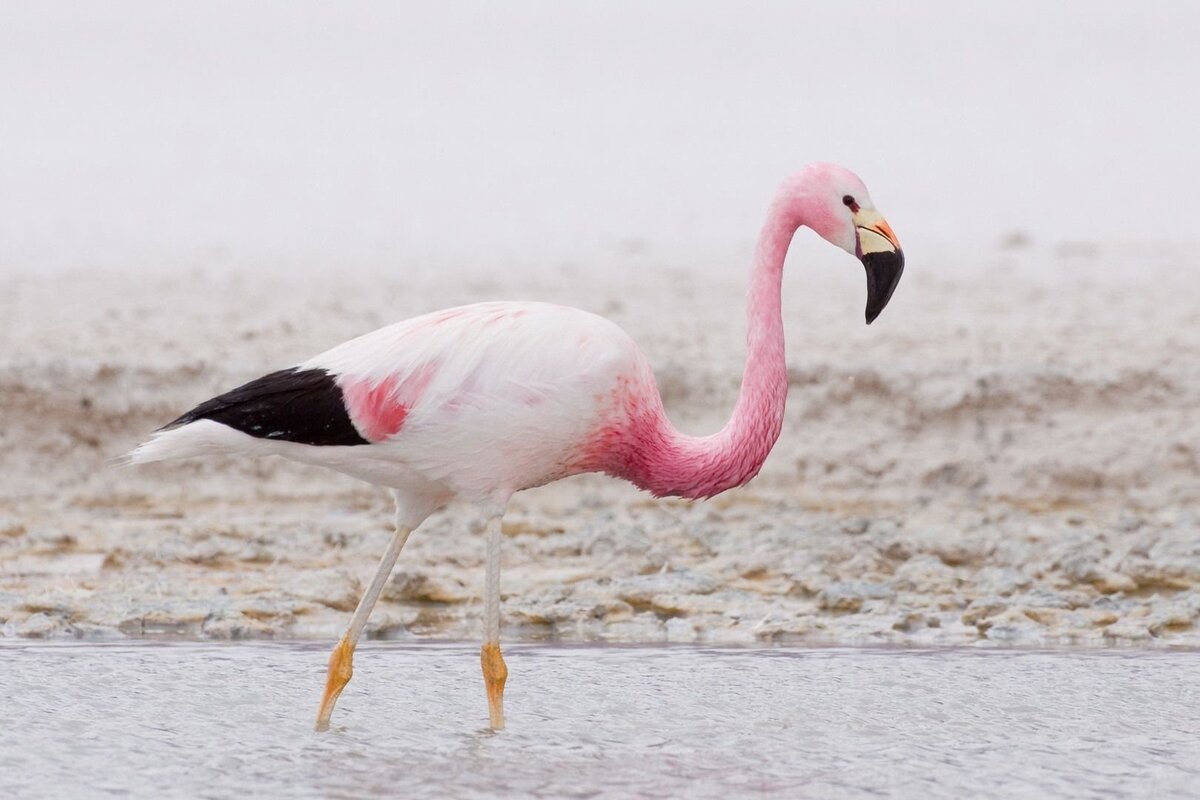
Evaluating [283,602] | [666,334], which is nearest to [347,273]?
[666,334]

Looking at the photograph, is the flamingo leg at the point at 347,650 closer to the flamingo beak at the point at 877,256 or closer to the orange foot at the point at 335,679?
the orange foot at the point at 335,679

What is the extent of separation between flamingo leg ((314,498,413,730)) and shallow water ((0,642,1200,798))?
0.27 ft

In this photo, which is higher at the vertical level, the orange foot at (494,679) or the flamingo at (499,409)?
the flamingo at (499,409)

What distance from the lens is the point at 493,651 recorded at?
513 cm

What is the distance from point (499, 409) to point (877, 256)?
115 centimetres

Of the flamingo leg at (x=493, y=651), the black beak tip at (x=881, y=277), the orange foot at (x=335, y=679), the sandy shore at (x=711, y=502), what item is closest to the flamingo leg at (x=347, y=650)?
the orange foot at (x=335, y=679)

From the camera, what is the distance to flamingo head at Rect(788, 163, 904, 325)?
524 centimetres

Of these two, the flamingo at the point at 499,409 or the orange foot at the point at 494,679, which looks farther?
the orange foot at the point at 494,679

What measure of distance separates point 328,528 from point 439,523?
452 millimetres

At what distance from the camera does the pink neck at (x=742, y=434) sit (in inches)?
207

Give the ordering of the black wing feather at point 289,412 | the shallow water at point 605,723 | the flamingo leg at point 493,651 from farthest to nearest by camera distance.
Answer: the flamingo leg at point 493,651 → the black wing feather at point 289,412 → the shallow water at point 605,723

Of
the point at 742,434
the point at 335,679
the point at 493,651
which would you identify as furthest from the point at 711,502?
the point at 335,679

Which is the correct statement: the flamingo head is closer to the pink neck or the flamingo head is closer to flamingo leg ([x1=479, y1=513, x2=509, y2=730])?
the pink neck

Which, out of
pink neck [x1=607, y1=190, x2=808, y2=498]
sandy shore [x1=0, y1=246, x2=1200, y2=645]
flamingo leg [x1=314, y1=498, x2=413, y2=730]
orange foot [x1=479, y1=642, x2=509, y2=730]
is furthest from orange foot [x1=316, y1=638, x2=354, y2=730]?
sandy shore [x1=0, y1=246, x2=1200, y2=645]
